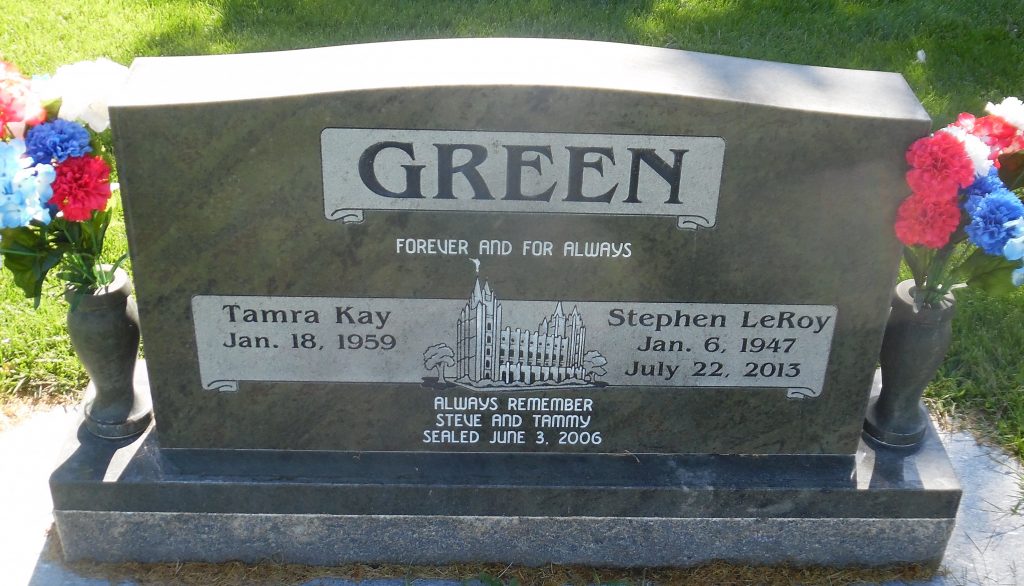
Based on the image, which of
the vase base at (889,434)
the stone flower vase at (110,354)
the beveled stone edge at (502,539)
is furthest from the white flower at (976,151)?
the stone flower vase at (110,354)

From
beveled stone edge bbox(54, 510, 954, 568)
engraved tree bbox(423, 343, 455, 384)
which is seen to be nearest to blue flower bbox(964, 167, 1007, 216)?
beveled stone edge bbox(54, 510, 954, 568)

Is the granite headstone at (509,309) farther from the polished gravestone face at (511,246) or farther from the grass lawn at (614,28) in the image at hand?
the grass lawn at (614,28)

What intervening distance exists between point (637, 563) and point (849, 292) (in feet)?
3.64

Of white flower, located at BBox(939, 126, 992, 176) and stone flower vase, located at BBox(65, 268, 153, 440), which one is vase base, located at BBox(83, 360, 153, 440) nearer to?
stone flower vase, located at BBox(65, 268, 153, 440)

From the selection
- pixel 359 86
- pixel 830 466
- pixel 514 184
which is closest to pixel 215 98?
pixel 359 86

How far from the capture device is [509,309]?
2.98 meters

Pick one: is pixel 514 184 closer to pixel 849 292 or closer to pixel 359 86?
pixel 359 86

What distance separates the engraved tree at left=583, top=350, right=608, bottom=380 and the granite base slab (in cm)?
31

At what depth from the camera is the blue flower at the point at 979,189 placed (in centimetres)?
285

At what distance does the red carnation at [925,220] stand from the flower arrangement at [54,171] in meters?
2.26

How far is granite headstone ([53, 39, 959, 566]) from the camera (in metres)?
2.71

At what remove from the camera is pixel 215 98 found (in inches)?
105

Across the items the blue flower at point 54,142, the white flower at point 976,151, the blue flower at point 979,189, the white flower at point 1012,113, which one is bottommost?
the blue flower at point 979,189

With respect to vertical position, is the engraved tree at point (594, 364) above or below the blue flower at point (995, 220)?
below
